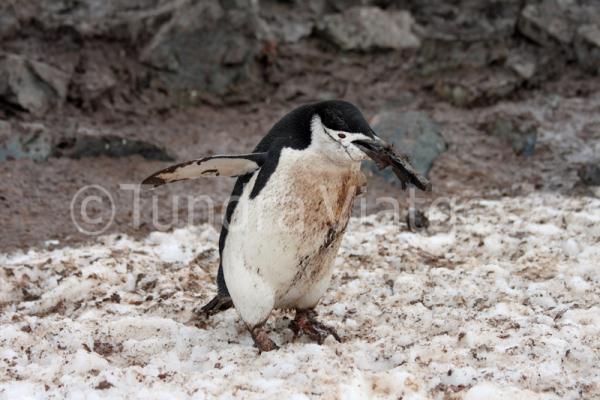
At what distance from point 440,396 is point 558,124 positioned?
13.7 feet

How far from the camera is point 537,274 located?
3650mm

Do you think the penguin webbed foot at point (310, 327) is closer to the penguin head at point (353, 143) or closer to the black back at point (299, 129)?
the black back at point (299, 129)

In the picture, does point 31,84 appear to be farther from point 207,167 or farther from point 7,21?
point 207,167

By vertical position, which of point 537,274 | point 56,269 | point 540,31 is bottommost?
point 56,269

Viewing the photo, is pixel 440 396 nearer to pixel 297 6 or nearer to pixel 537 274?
pixel 537 274

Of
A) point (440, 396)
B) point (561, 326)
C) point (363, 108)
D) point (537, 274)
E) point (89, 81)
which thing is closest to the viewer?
point (440, 396)

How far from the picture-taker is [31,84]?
568 centimetres

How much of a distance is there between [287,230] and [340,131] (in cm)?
41

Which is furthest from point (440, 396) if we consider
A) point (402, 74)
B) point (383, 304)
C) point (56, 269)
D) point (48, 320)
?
point (402, 74)

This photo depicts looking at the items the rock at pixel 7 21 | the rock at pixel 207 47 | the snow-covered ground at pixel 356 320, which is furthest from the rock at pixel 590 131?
the rock at pixel 7 21

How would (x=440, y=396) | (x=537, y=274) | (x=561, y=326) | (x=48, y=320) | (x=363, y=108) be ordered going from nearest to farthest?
(x=440, y=396), (x=561, y=326), (x=48, y=320), (x=537, y=274), (x=363, y=108)

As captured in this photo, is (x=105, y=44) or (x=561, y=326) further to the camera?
(x=105, y=44)

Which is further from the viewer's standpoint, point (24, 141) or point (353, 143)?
point (24, 141)

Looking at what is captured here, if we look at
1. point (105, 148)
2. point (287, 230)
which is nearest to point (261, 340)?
point (287, 230)
